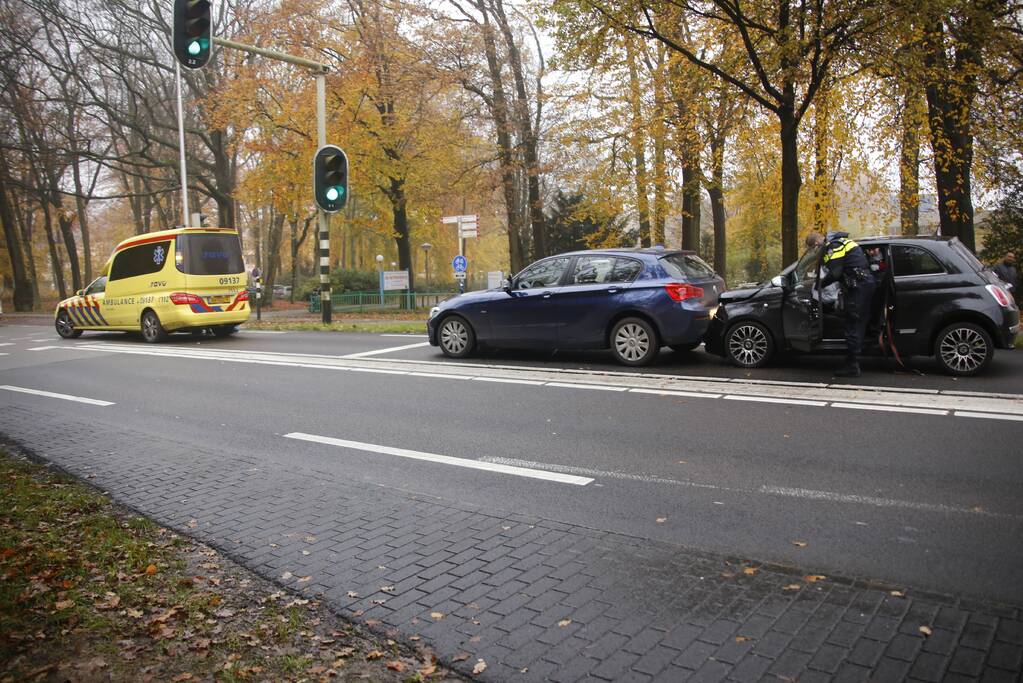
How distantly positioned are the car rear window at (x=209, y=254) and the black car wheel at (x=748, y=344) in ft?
40.2

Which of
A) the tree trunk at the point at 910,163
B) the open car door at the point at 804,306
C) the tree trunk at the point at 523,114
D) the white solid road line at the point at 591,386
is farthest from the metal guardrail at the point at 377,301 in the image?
the open car door at the point at 804,306

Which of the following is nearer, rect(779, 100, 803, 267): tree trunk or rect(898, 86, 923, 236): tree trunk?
rect(779, 100, 803, 267): tree trunk

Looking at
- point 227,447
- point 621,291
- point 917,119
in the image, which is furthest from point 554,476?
point 917,119

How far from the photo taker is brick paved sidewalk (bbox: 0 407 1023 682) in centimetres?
311

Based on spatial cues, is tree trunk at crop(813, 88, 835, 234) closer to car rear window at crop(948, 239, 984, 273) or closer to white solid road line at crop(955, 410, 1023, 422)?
car rear window at crop(948, 239, 984, 273)

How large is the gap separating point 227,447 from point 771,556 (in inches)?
197

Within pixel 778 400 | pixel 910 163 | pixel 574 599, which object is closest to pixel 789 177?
pixel 778 400

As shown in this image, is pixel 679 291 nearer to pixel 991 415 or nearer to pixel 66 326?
pixel 991 415

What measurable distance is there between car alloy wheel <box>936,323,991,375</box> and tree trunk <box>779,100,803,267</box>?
5079 mm

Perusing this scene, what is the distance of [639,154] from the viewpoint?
25375 mm

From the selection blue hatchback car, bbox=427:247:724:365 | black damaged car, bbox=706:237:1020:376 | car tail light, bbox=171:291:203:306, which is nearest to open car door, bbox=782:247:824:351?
black damaged car, bbox=706:237:1020:376

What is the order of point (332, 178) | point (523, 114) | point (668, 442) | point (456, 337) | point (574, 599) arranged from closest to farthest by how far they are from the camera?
point (574, 599) < point (668, 442) < point (456, 337) < point (332, 178) < point (523, 114)

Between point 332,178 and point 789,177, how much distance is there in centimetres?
1044

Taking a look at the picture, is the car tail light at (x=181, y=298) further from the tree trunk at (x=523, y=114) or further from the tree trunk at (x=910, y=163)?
the tree trunk at (x=910, y=163)
